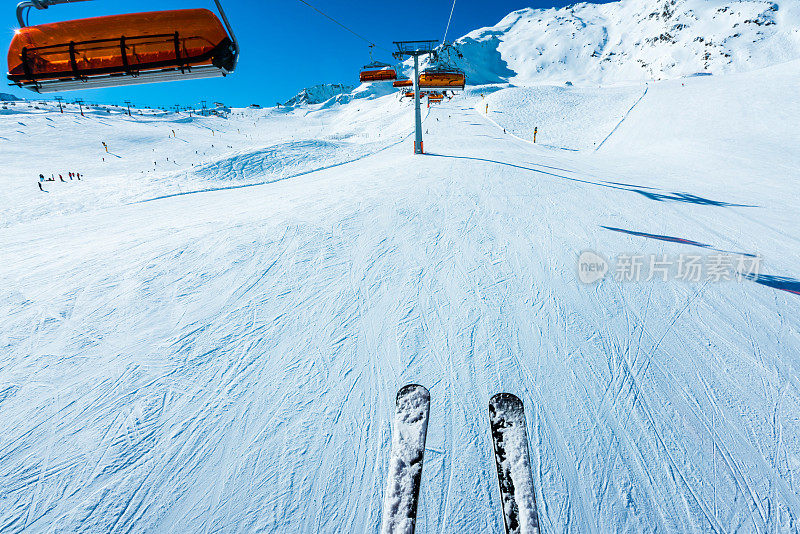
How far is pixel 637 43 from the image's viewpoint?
441 ft

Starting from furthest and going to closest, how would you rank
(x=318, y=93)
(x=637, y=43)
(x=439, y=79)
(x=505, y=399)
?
(x=318, y=93) < (x=637, y=43) < (x=439, y=79) < (x=505, y=399)

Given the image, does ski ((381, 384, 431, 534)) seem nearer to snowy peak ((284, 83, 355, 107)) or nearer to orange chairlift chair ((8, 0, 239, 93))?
orange chairlift chair ((8, 0, 239, 93))

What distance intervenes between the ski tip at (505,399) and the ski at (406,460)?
565 mm

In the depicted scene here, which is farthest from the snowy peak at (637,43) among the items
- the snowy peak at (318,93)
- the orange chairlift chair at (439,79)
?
the orange chairlift chair at (439,79)

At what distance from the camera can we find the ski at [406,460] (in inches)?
83.4

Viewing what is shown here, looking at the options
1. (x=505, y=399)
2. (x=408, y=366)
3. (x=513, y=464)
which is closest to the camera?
(x=513, y=464)

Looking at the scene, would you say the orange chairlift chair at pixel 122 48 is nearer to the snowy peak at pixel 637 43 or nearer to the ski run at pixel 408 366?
the ski run at pixel 408 366

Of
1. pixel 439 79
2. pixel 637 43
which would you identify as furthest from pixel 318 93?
pixel 439 79

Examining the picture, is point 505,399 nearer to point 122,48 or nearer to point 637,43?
point 122,48

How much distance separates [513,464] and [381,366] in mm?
1366

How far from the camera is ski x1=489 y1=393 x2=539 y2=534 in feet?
6.89

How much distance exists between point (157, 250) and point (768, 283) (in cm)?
884

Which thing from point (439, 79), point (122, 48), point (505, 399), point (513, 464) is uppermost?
point (439, 79)

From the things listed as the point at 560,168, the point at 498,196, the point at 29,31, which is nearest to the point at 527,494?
the point at 498,196
